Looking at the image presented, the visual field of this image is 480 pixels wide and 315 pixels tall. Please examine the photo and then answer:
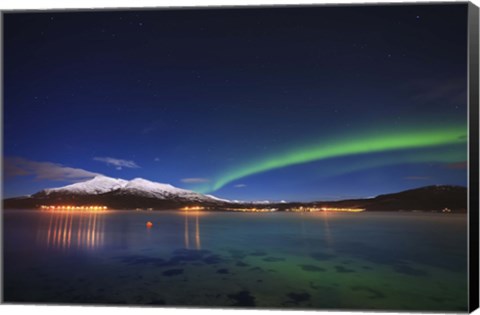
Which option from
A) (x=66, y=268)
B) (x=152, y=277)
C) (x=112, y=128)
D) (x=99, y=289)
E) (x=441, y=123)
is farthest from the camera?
(x=112, y=128)

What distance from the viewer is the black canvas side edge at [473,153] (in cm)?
370

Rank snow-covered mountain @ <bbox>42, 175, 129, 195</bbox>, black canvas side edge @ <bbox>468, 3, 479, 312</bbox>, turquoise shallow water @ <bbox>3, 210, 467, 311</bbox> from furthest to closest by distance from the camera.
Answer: snow-covered mountain @ <bbox>42, 175, 129, 195</bbox>
turquoise shallow water @ <bbox>3, 210, 467, 311</bbox>
black canvas side edge @ <bbox>468, 3, 479, 312</bbox>

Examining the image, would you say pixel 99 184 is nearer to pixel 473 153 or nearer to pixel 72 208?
pixel 473 153

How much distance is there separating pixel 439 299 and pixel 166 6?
A: 5471 millimetres

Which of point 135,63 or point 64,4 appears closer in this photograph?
point 64,4

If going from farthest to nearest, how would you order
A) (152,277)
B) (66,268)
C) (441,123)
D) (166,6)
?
(441,123), (66,268), (152,277), (166,6)

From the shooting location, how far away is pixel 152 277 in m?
6.58

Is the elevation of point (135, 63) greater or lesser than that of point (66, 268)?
greater

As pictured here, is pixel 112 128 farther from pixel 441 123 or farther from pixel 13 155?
pixel 441 123

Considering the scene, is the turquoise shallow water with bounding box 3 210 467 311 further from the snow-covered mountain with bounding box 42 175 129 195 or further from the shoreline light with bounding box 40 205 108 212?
the shoreline light with bounding box 40 205 108 212

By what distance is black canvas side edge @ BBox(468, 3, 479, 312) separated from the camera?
146 inches

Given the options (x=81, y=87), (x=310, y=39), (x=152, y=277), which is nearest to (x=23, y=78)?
(x=81, y=87)

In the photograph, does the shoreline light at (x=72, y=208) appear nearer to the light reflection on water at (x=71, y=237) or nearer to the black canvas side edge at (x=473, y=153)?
the light reflection on water at (x=71, y=237)

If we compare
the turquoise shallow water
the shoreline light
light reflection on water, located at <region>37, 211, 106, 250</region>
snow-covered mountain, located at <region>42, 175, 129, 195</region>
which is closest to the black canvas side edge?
the turquoise shallow water
